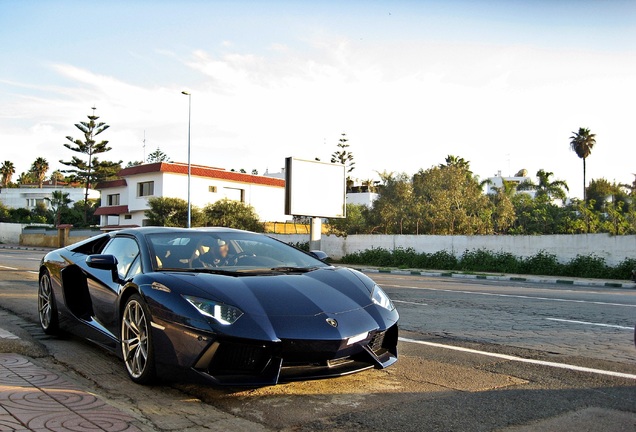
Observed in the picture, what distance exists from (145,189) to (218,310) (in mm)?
50917

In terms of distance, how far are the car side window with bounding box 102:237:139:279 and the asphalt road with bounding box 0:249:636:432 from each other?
853 mm

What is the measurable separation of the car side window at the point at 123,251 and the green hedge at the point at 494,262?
20.2 m

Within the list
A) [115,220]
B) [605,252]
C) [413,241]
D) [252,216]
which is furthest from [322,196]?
[115,220]

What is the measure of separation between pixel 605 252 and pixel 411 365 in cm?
1980

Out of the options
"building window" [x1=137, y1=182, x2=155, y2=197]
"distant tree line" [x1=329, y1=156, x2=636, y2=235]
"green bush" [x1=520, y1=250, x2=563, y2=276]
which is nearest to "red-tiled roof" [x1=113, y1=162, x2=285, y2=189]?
"building window" [x1=137, y1=182, x2=155, y2=197]

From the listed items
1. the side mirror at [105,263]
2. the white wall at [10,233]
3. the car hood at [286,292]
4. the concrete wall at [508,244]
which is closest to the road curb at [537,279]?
the concrete wall at [508,244]

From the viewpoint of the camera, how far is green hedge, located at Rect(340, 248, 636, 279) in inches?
873

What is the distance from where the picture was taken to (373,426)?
3578 millimetres

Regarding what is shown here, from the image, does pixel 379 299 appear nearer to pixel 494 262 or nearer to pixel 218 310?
pixel 218 310

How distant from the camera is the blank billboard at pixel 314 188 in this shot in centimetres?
3123

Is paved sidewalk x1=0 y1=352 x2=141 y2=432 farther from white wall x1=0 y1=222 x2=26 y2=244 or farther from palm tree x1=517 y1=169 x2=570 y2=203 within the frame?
white wall x1=0 y1=222 x2=26 y2=244

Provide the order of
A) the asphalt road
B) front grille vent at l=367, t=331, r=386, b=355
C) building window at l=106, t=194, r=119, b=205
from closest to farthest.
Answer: the asphalt road
front grille vent at l=367, t=331, r=386, b=355
building window at l=106, t=194, r=119, b=205

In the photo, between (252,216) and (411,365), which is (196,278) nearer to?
(411,365)

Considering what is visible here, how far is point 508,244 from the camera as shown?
2562 cm
